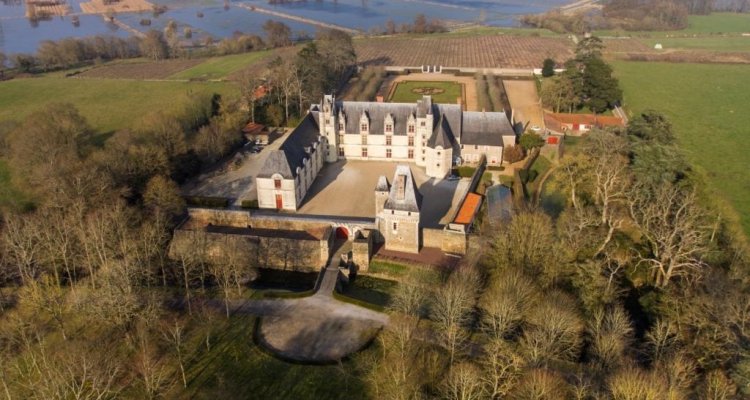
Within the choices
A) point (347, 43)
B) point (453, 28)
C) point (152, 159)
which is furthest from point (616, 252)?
point (453, 28)

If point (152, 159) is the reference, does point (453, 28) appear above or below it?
above

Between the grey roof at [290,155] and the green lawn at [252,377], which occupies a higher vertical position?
the grey roof at [290,155]

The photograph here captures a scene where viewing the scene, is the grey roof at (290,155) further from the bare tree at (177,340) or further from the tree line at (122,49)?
the tree line at (122,49)

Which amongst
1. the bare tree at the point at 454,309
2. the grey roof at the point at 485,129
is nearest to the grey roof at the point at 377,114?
the grey roof at the point at 485,129

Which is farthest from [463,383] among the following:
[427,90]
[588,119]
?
[427,90]

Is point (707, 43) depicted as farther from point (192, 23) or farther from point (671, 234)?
point (192, 23)

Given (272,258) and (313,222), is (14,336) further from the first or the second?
(313,222)
